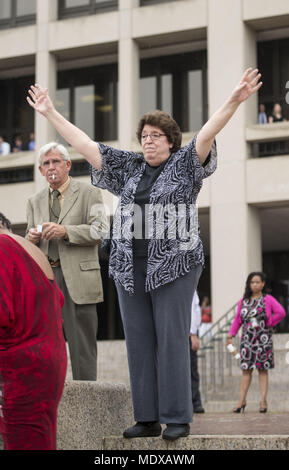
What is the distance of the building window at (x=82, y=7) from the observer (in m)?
24.1

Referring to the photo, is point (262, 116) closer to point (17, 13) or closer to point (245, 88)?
point (17, 13)

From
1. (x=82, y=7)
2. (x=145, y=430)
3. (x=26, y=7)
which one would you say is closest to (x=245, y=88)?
(x=145, y=430)

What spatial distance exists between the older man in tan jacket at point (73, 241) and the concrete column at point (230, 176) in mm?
14412

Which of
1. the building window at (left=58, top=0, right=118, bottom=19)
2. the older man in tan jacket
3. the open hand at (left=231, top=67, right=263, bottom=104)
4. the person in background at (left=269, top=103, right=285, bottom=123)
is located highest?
the building window at (left=58, top=0, right=118, bottom=19)

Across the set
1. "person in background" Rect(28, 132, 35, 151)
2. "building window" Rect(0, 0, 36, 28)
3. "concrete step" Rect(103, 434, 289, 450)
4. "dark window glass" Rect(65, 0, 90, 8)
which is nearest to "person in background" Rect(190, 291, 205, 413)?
"concrete step" Rect(103, 434, 289, 450)

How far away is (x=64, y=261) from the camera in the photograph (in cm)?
591

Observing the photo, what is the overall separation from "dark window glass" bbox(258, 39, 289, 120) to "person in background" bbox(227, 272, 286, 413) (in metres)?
12.5

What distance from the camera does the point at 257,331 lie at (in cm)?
1133

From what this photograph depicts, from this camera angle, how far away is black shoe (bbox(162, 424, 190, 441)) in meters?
4.47

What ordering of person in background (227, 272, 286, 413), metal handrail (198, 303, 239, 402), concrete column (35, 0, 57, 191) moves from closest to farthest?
1. person in background (227, 272, 286, 413)
2. metal handrail (198, 303, 239, 402)
3. concrete column (35, 0, 57, 191)

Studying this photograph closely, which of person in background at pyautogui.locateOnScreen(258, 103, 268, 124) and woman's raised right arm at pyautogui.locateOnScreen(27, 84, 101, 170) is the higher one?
person in background at pyautogui.locateOnScreen(258, 103, 268, 124)

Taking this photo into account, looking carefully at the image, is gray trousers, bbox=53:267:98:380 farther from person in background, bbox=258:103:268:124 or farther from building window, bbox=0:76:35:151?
building window, bbox=0:76:35:151

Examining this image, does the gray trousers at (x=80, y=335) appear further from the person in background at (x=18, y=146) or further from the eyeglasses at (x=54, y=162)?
the person in background at (x=18, y=146)

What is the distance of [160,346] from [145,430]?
1.60 ft
